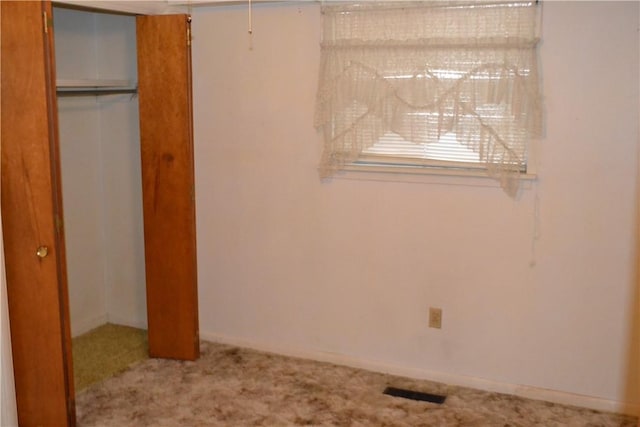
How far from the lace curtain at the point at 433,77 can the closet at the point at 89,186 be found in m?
0.81

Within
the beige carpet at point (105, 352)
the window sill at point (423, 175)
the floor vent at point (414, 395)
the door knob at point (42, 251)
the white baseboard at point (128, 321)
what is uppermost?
the window sill at point (423, 175)

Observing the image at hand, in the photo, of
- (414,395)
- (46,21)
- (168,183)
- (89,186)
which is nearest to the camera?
(46,21)

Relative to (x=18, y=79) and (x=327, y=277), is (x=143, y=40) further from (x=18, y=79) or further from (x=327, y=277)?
(x=327, y=277)

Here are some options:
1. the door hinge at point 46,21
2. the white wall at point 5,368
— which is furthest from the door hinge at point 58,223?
the door hinge at point 46,21

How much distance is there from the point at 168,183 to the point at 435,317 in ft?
5.33

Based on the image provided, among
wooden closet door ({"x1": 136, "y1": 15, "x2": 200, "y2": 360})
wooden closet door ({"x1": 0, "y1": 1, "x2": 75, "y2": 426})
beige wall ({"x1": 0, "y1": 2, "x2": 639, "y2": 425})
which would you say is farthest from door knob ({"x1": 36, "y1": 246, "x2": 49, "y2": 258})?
wooden closet door ({"x1": 136, "y1": 15, "x2": 200, "y2": 360})

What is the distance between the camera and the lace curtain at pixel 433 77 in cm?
346

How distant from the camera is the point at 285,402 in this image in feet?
11.9

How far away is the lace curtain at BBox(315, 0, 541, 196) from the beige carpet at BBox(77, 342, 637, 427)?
3.64 ft

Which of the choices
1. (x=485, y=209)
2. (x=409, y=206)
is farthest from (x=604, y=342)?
(x=409, y=206)

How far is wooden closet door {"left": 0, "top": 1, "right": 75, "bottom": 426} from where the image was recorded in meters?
2.95

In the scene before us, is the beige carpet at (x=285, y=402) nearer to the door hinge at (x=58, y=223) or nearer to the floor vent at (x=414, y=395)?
the floor vent at (x=414, y=395)

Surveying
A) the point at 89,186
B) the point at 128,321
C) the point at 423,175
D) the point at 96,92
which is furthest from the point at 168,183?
the point at 423,175

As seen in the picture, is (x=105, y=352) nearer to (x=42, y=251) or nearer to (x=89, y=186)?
(x=89, y=186)
